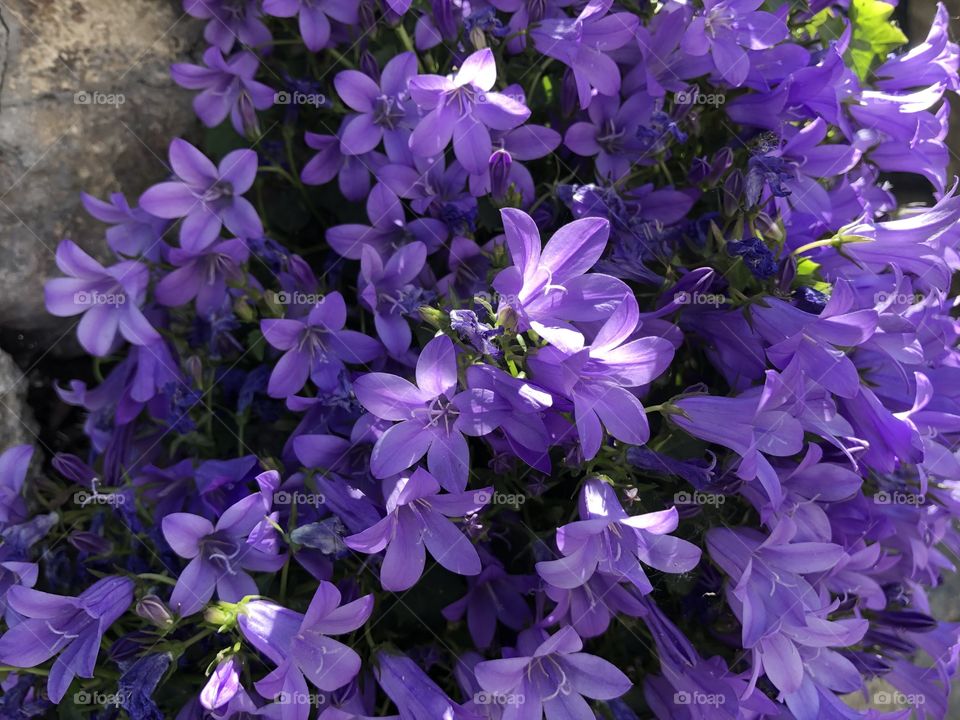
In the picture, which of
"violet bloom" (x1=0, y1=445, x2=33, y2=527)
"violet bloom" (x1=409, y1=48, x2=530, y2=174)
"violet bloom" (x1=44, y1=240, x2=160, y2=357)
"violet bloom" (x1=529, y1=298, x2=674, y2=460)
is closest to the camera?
"violet bloom" (x1=529, y1=298, x2=674, y2=460)

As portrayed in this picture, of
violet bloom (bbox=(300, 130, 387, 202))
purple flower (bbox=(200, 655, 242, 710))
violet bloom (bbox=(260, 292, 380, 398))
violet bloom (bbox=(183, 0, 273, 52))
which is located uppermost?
violet bloom (bbox=(183, 0, 273, 52))

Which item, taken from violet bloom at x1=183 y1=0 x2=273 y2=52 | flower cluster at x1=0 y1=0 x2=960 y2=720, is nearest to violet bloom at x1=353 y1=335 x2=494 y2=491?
flower cluster at x1=0 y1=0 x2=960 y2=720

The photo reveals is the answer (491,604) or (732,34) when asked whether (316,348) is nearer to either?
(491,604)

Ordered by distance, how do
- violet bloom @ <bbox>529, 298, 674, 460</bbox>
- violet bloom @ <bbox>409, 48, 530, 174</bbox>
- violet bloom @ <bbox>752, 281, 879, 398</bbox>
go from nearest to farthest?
violet bloom @ <bbox>529, 298, 674, 460</bbox> < violet bloom @ <bbox>752, 281, 879, 398</bbox> < violet bloom @ <bbox>409, 48, 530, 174</bbox>

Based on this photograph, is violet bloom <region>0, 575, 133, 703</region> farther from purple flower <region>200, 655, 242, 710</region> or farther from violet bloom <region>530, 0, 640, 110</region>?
violet bloom <region>530, 0, 640, 110</region>

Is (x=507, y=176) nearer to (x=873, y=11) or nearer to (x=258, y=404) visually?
(x=258, y=404)

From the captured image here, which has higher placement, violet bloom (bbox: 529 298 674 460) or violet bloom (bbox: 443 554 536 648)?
violet bloom (bbox: 529 298 674 460)

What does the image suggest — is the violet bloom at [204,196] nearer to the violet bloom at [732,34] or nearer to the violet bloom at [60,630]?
the violet bloom at [60,630]

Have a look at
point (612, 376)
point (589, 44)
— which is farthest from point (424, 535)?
point (589, 44)
